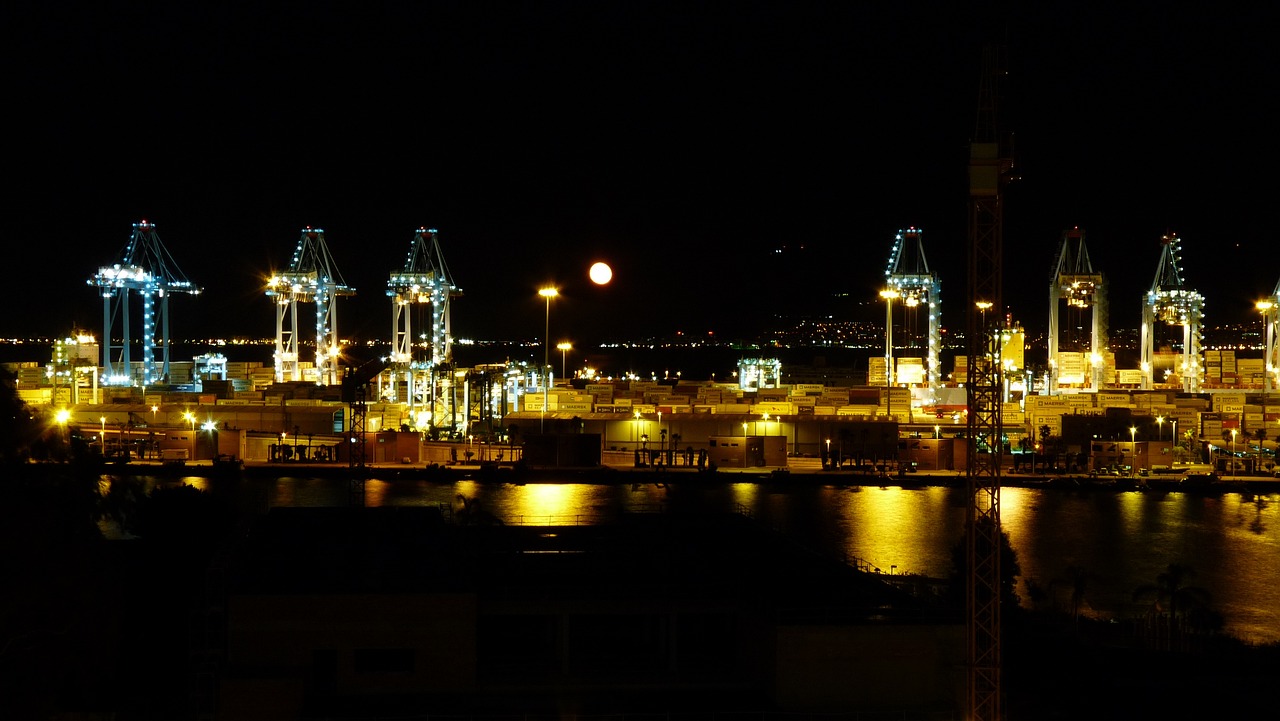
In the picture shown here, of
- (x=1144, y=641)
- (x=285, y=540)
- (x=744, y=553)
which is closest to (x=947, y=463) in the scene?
(x=1144, y=641)

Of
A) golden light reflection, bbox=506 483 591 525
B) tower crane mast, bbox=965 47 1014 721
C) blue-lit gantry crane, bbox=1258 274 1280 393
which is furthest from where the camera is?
blue-lit gantry crane, bbox=1258 274 1280 393

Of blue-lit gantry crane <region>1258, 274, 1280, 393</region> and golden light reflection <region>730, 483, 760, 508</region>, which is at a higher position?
blue-lit gantry crane <region>1258, 274, 1280, 393</region>

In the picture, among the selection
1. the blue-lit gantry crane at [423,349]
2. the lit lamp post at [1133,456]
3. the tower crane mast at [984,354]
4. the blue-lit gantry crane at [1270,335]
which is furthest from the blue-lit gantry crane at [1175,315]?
the tower crane mast at [984,354]

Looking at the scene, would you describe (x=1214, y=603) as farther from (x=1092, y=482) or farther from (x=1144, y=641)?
(x=1092, y=482)

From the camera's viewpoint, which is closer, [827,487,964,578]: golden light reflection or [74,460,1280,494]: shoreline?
[827,487,964,578]: golden light reflection

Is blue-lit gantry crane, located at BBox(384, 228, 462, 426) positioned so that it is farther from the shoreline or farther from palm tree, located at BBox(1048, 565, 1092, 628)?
palm tree, located at BBox(1048, 565, 1092, 628)

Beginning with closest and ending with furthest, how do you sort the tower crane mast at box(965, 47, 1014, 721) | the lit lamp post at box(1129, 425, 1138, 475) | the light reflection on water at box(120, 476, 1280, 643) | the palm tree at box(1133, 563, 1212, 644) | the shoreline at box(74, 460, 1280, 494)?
the tower crane mast at box(965, 47, 1014, 721) → the palm tree at box(1133, 563, 1212, 644) → the light reflection on water at box(120, 476, 1280, 643) → the shoreline at box(74, 460, 1280, 494) → the lit lamp post at box(1129, 425, 1138, 475)

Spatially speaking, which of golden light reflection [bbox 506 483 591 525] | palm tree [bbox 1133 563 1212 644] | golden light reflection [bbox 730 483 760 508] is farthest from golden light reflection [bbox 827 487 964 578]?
golden light reflection [bbox 506 483 591 525]
